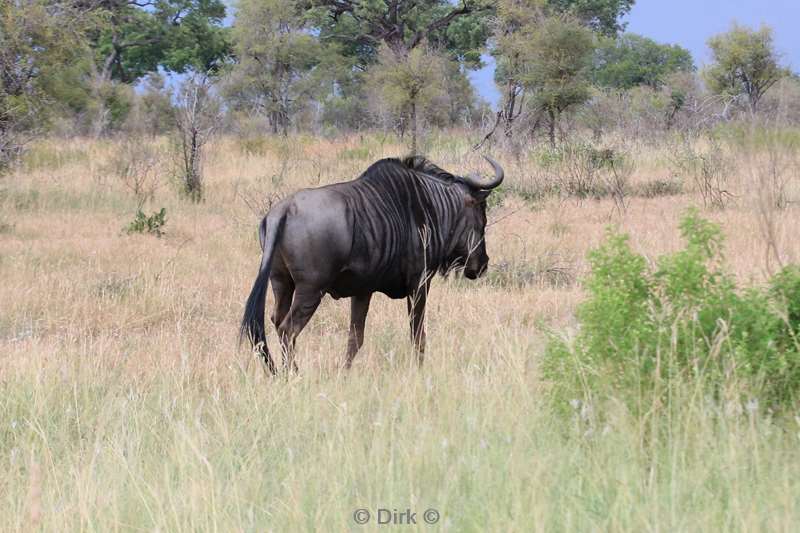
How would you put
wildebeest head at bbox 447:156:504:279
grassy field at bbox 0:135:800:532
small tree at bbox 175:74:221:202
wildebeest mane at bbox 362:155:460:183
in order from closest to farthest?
grassy field at bbox 0:135:800:532 → wildebeest mane at bbox 362:155:460:183 → wildebeest head at bbox 447:156:504:279 → small tree at bbox 175:74:221:202

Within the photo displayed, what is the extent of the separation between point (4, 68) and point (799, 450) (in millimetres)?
12008

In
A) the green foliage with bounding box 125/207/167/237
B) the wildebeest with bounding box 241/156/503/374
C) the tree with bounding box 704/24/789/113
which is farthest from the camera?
the tree with bounding box 704/24/789/113

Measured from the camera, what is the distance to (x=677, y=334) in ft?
10.7

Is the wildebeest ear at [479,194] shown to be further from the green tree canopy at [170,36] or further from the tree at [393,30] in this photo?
the green tree canopy at [170,36]

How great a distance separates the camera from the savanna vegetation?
253 cm

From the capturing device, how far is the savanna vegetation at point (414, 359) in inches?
99.5

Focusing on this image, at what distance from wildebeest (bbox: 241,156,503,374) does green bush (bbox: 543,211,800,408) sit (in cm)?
140

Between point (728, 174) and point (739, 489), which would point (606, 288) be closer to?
point (739, 489)

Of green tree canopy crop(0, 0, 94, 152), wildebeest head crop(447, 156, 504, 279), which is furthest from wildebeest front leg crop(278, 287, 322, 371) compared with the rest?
green tree canopy crop(0, 0, 94, 152)

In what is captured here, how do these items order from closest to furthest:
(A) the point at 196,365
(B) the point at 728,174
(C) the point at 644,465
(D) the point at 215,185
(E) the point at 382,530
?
1. (E) the point at 382,530
2. (C) the point at 644,465
3. (A) the point at 196,365
4. (B) the point at 728,174
5. (D) the point at 215,185

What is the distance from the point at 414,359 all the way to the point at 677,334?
1467 millimetres

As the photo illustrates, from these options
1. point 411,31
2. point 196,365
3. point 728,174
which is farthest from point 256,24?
point 196,365

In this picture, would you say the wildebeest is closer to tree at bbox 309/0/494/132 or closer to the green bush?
the green bush

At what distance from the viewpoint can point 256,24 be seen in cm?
3338
